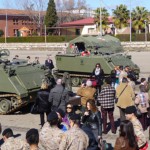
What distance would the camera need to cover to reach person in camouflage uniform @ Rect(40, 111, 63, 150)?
7535 mm

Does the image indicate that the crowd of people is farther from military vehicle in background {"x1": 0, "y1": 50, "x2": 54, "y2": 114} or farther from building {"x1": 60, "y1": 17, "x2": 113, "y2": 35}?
building {"x1": 60, "y1": 17, "x2": 113, "y2": 35}

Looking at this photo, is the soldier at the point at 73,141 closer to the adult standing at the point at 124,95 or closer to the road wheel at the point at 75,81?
the adult standing at the point at 124,95

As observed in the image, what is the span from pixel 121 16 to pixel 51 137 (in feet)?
229

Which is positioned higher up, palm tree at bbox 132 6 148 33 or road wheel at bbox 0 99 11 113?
palm tree at bbox 132 6 148 33

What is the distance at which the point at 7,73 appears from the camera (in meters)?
15.8

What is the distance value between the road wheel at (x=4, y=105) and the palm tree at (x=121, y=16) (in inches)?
2406

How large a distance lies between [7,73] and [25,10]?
85.2 metres

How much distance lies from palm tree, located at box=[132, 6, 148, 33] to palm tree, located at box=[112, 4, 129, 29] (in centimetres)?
158

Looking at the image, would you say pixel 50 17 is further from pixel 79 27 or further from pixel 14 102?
pixel 14 102

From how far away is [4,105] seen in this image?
627 inches

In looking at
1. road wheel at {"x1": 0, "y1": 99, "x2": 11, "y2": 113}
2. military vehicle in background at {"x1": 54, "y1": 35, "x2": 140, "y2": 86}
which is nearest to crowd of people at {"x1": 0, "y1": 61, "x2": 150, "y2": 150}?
road wheel at {"x1": 0, "y1": 99, "x2": 11, "y2": 113}

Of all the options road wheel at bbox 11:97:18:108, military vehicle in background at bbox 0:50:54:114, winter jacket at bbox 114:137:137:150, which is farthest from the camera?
road wheel at bbox 11:97:18:108

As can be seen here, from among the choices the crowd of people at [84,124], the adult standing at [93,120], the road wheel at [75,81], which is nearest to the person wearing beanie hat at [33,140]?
the crowd of people at [84,124]

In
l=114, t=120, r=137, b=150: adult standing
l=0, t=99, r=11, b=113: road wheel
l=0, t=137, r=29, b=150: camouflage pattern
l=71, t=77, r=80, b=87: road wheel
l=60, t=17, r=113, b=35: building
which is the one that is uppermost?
l=60, t=17, r=113, b=35: building
